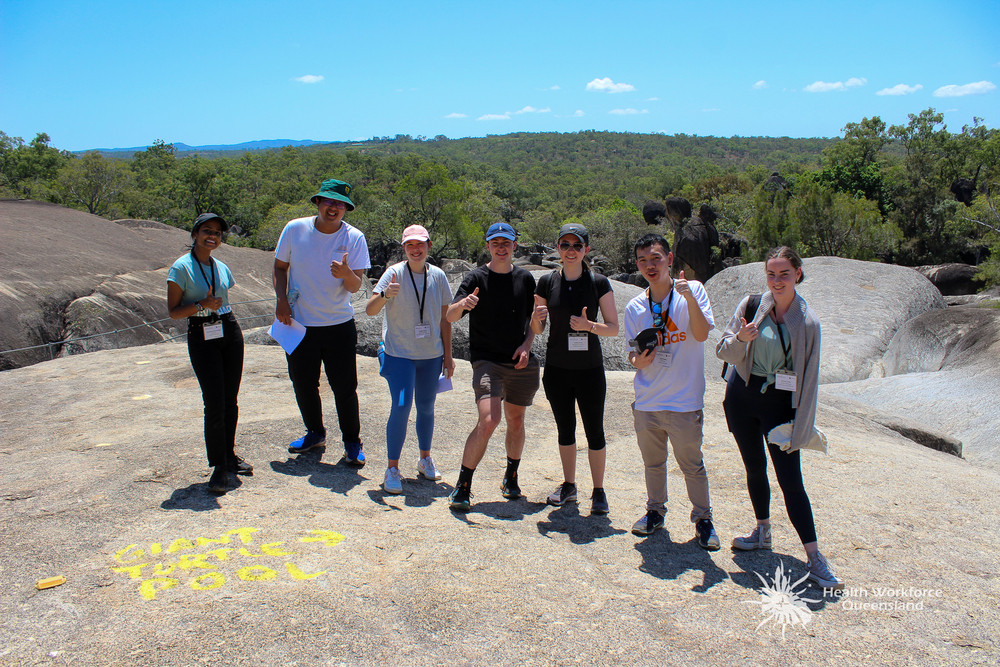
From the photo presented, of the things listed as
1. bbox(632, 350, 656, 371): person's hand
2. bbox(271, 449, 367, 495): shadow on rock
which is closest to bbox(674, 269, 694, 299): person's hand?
bbox(632, 350, 656, 371): person's hand

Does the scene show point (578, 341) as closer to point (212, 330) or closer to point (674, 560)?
point (674, 560)

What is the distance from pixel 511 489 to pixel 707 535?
146cm

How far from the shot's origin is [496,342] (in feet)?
15.0

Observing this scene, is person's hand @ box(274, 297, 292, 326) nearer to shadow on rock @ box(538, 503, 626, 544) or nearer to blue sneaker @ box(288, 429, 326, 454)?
blue sneaker @ box(288, 429, 326, 454)

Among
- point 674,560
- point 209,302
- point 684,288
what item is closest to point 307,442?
point 209,302

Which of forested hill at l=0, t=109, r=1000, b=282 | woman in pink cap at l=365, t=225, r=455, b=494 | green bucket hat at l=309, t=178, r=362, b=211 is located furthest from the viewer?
forested hill at l=0, t=109, r=1000, b=282

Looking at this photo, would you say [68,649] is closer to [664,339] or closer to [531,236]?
[664,339]

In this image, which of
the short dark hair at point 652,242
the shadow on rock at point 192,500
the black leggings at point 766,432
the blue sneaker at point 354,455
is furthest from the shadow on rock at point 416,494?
the short dark hair at point 652,242

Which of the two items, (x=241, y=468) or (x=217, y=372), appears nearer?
(x=217, y=372)

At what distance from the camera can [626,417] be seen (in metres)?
7.64

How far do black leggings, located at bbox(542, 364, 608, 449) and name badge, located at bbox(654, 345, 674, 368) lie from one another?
0.47 meters

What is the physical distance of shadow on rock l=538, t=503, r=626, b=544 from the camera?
4.29 meters

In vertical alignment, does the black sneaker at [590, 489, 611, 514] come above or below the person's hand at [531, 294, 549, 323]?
below

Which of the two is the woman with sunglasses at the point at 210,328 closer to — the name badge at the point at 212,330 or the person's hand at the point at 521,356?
the name badge at the point at 212,330
